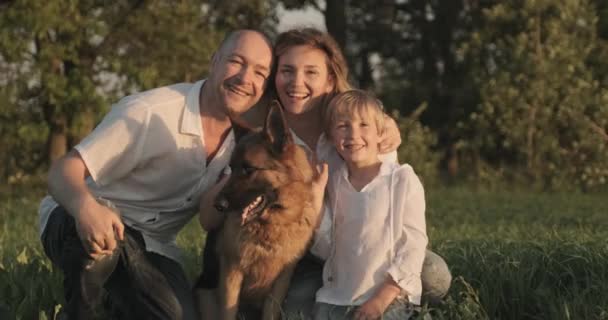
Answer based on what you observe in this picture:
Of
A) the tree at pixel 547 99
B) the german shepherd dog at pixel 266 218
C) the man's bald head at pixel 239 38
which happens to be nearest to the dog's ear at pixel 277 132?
the german shepherd dog at pixel 266 218

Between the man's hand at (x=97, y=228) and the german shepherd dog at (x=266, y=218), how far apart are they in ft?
1.84

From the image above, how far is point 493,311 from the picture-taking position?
13.8ft

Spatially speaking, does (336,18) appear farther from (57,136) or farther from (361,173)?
(361,173)

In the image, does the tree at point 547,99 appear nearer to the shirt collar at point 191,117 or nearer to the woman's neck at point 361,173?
the woman's neck at point 361,173

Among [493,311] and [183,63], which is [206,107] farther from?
[183,63]

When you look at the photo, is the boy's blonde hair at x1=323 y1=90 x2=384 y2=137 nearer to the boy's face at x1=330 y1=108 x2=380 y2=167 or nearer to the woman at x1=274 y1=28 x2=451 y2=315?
the boy's face at x1=330 y1=108 x2=380 y2=167

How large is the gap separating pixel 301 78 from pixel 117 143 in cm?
110

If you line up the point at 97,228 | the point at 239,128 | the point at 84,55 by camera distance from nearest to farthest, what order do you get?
the point at 97,228 → the point at 239,128 → the point at 84,55

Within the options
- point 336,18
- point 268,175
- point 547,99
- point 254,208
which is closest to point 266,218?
point 254,208

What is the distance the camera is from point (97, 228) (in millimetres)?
3562

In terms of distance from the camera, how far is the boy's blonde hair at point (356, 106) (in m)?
3.93

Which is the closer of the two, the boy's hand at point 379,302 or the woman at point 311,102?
the boy's hand at point 379,302

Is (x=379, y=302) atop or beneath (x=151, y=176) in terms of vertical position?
beneath

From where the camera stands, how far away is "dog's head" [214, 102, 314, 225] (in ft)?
12.6
